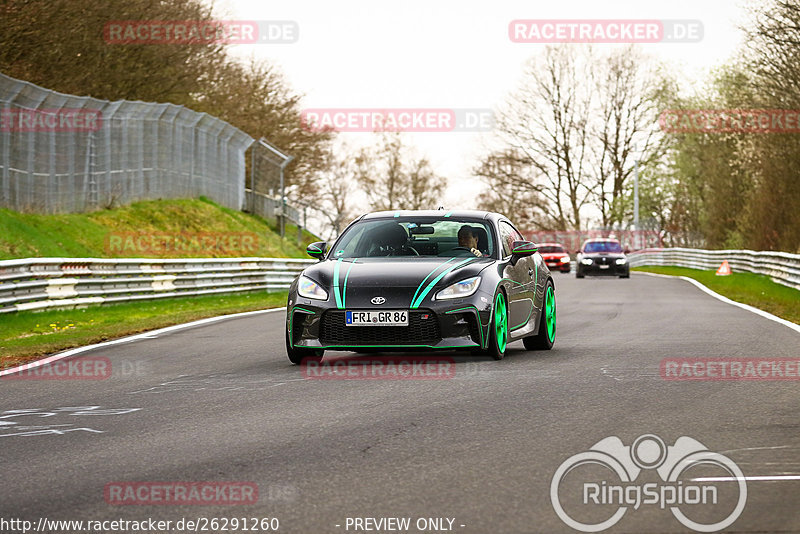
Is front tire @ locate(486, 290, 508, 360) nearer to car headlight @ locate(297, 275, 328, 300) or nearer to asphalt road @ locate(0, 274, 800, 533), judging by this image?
asphalt road @ locate(0, 274, 800, 533)

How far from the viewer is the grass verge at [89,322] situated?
1380cm

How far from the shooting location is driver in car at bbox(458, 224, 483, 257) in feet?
39.2

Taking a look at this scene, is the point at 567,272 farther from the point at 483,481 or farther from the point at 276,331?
the point at 483,481

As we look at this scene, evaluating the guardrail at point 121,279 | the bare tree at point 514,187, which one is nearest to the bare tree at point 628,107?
the bare tree at point 514,187

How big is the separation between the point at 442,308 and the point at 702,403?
2862 mm

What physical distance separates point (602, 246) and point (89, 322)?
27.2 meters

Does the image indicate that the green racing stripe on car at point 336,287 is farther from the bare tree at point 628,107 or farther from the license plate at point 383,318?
the bare tree at point 628,107

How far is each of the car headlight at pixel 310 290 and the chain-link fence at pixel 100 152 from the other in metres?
14.6

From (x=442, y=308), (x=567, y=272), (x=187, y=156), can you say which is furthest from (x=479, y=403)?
(x=567, y=272)

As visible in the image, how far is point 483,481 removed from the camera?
573 centimetres

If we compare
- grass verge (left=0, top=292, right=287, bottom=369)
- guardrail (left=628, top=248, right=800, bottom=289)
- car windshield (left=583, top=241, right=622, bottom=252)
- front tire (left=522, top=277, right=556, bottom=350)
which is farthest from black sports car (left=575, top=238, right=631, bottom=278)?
front tire (left=522, top=277, right=556, bottom=350)

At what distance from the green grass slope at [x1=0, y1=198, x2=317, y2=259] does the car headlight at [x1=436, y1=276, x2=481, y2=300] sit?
14.6 m

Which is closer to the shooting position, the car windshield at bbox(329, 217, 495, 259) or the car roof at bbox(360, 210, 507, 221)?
the car windshield at bbox(329, 217, 495, 259)

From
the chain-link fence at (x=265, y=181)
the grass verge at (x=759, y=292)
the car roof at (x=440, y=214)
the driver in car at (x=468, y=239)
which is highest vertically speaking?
the chain-link fence at (x=265, y=181)
